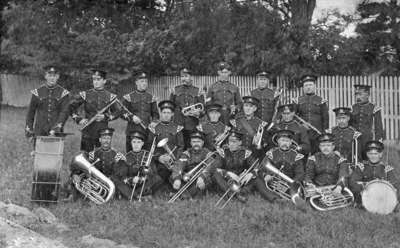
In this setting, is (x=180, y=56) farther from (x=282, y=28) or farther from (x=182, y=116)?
(x=182, y=116)

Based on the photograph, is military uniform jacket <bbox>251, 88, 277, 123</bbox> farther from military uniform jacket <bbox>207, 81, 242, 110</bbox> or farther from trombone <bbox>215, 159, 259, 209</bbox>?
Answer: trombone <bbox>215, 159, 259, 209</bbox>

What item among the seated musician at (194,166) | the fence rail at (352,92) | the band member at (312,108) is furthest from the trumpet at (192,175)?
the fence rail at (352,92)

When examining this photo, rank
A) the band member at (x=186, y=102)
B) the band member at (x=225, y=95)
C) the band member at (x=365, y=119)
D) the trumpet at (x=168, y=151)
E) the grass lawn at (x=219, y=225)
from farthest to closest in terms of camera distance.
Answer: the band member at (x=225, y=95), the band member at (x=186, y=102), the band member at (x=365, y=119), the trumpet at (x=168, y=151), the grass lawn at (x=219, y=225)

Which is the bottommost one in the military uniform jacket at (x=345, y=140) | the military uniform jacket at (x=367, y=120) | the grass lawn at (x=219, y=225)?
the grass lawn at (x=219, y=225)

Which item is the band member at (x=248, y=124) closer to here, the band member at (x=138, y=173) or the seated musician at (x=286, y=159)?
the seated musician at (x=286, y=159)

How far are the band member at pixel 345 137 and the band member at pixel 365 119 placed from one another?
27 cm

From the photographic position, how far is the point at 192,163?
775 cm

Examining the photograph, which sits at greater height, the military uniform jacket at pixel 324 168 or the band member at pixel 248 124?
the band member at pixel 248 124

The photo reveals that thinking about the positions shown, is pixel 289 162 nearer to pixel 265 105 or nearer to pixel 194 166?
pixel 194 166

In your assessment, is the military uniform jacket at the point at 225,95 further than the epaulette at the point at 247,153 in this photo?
Yes

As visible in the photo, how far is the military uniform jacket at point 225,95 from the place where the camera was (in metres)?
9.11

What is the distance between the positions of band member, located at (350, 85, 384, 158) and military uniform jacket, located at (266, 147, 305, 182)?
135 centimetres

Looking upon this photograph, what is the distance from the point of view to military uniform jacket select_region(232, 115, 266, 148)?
325 inches

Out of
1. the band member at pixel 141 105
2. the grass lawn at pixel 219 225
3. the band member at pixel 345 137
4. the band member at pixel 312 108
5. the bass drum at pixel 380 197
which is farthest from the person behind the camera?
the band member at pixel 141 105
